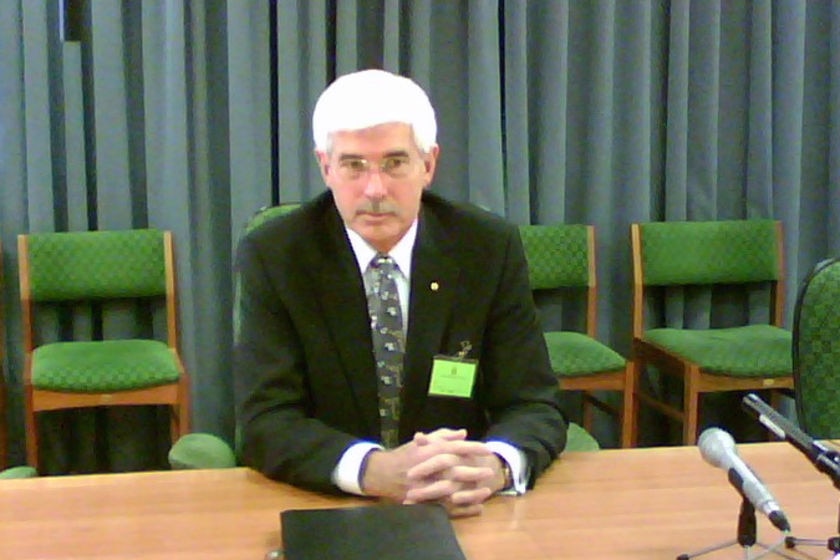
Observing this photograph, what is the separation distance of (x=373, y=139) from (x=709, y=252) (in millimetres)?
2472

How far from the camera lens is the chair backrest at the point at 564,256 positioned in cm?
380

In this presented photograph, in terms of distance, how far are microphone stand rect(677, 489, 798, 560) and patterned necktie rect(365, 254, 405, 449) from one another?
27.1 inches

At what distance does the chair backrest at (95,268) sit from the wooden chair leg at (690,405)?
1.81m

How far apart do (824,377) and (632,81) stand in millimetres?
2184

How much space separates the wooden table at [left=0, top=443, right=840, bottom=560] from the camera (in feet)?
4.48

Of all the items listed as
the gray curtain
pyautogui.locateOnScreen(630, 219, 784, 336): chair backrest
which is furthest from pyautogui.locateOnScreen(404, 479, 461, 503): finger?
pyautogui.locateOnScreen(630, 219, 784, 336): chair backrest

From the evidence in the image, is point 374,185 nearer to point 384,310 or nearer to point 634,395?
point 384,310

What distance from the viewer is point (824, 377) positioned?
1.97 m

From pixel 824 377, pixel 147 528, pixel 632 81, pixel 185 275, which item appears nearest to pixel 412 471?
pixel 147 528

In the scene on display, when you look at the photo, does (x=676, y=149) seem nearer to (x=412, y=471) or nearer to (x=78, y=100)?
(x=78, y=100)

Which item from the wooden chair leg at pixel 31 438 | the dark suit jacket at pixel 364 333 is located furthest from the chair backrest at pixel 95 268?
the dark suit jacket at pixel 364 333

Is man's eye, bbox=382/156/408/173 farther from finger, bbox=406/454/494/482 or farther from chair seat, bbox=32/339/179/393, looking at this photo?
chair seat, bbox=32/339/179/393

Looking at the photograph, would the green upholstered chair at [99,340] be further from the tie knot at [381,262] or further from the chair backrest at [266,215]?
the tie knot at [381,262]

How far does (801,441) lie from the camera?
1.27m
